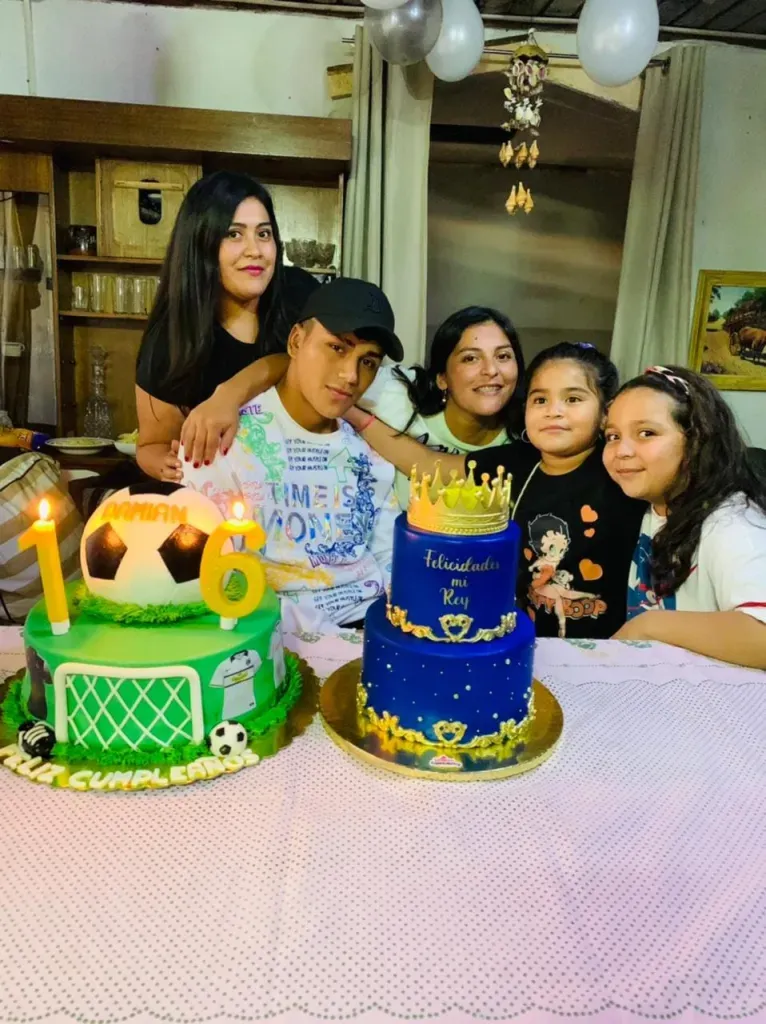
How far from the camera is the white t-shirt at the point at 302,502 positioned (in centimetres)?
177

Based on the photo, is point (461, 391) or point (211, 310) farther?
point (461, 391)

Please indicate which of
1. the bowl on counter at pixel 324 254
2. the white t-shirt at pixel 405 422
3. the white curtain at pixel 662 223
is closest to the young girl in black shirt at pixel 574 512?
the white t-shirt at pixel 405 422

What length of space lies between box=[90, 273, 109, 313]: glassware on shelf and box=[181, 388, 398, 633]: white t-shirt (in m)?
1.90

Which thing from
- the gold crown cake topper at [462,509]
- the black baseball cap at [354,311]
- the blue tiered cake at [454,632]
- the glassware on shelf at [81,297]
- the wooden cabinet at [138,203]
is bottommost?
the blue tiered cake at [454,632]

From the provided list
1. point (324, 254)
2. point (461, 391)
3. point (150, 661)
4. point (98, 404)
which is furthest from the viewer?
point (98, 404)

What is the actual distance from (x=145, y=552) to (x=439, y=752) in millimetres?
497

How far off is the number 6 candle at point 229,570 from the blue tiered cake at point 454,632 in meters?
0.18

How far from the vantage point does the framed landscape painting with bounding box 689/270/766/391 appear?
12.4 feet

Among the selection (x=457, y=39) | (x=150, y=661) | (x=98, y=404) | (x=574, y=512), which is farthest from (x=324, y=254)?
(x=150, y=661)

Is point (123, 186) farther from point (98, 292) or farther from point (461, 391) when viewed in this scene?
point (461, 391)

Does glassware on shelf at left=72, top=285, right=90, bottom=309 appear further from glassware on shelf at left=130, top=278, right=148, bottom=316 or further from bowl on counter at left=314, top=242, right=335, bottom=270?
bowl on counter at left=314, top=242, right=335, bottom=270

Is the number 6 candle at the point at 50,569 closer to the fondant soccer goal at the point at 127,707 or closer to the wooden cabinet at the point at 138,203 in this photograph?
the fondant soccer goal at the point at 127,707

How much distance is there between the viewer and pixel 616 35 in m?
2.44

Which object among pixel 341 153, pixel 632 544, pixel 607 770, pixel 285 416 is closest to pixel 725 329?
pixel 341 153
